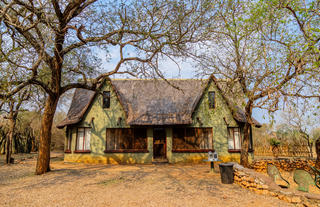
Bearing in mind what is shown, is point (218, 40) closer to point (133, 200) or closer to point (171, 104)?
point (171, 104)

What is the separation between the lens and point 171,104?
16.8 metres

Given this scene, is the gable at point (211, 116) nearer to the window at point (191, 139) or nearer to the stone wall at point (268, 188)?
the window at point (191, 139)

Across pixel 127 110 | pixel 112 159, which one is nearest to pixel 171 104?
pixel 127 110

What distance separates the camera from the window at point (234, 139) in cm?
1574

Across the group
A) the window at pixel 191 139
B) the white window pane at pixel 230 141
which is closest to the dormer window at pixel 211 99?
the window at pixel 191 139

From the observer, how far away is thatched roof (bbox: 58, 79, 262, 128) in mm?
15312

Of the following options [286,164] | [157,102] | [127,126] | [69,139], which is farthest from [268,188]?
[69,139]

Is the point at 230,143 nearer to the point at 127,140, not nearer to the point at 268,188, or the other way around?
the point at 127,140

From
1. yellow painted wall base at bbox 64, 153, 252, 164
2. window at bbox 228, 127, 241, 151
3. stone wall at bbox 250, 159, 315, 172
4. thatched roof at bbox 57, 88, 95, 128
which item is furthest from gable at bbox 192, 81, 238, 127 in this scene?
thatched roof at bbox 57, 88, 95, 128

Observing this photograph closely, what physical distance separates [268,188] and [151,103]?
11.3 metres

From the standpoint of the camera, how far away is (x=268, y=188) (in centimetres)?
709

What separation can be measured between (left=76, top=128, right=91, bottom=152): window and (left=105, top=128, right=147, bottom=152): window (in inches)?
62.4

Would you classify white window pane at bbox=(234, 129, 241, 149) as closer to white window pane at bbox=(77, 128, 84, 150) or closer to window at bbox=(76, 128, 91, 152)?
window at bbox=(76, 128, 91, 152)

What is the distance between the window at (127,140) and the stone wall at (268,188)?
8.27 m
